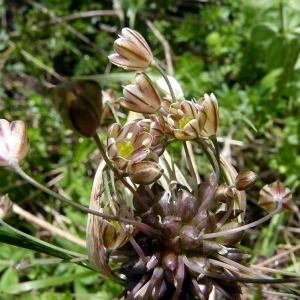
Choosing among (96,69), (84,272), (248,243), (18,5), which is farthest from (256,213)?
(18,5)

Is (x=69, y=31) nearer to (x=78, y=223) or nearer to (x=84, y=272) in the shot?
(x=78, y=223)

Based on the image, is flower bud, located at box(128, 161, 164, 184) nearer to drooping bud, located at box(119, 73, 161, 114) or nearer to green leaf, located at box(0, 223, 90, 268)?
drooping bud, located at box(119, 73, 161, 114)

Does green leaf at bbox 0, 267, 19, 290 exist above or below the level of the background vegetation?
below

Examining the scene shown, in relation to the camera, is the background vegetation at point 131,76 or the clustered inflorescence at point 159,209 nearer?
the clustered inflorescence at point 159,209

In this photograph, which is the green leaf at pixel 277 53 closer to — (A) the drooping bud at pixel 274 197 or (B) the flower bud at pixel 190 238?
(A) the drooping bud at pixel 274 197

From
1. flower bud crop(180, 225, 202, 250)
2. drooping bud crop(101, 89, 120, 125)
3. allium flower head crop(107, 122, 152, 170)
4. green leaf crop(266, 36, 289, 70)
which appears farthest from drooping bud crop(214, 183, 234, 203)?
green leaf crop(266, 36, 289, 70)

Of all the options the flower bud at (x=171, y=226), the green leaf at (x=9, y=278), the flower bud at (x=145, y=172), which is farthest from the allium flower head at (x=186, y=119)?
the green leaf at (x=9, y=278)
